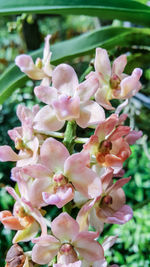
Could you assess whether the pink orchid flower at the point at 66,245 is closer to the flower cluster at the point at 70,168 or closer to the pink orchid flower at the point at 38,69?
the flower cluster at the point at 70,168

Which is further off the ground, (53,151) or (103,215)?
(53,151)

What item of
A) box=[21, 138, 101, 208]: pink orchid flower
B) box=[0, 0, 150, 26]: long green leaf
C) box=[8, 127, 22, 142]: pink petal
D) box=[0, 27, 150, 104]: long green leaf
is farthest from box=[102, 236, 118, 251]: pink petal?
box=[0, 0, 150, 26]: long green leaf

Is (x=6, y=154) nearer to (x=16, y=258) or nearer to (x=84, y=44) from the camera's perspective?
(x=16, y=258)

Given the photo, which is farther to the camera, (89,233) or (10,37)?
(10,37)

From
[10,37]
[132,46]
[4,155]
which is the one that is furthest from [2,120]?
[10,37]

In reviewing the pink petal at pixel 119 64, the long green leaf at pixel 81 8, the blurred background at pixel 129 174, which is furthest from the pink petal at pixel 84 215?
the long green leaf at pixel 81 8

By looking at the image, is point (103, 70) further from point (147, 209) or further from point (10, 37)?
point (10, 37)

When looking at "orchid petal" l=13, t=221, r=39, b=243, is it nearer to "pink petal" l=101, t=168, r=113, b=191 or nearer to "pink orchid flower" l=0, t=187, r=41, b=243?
"pink orchid flower" l=0, t=187, r=41, b=243
